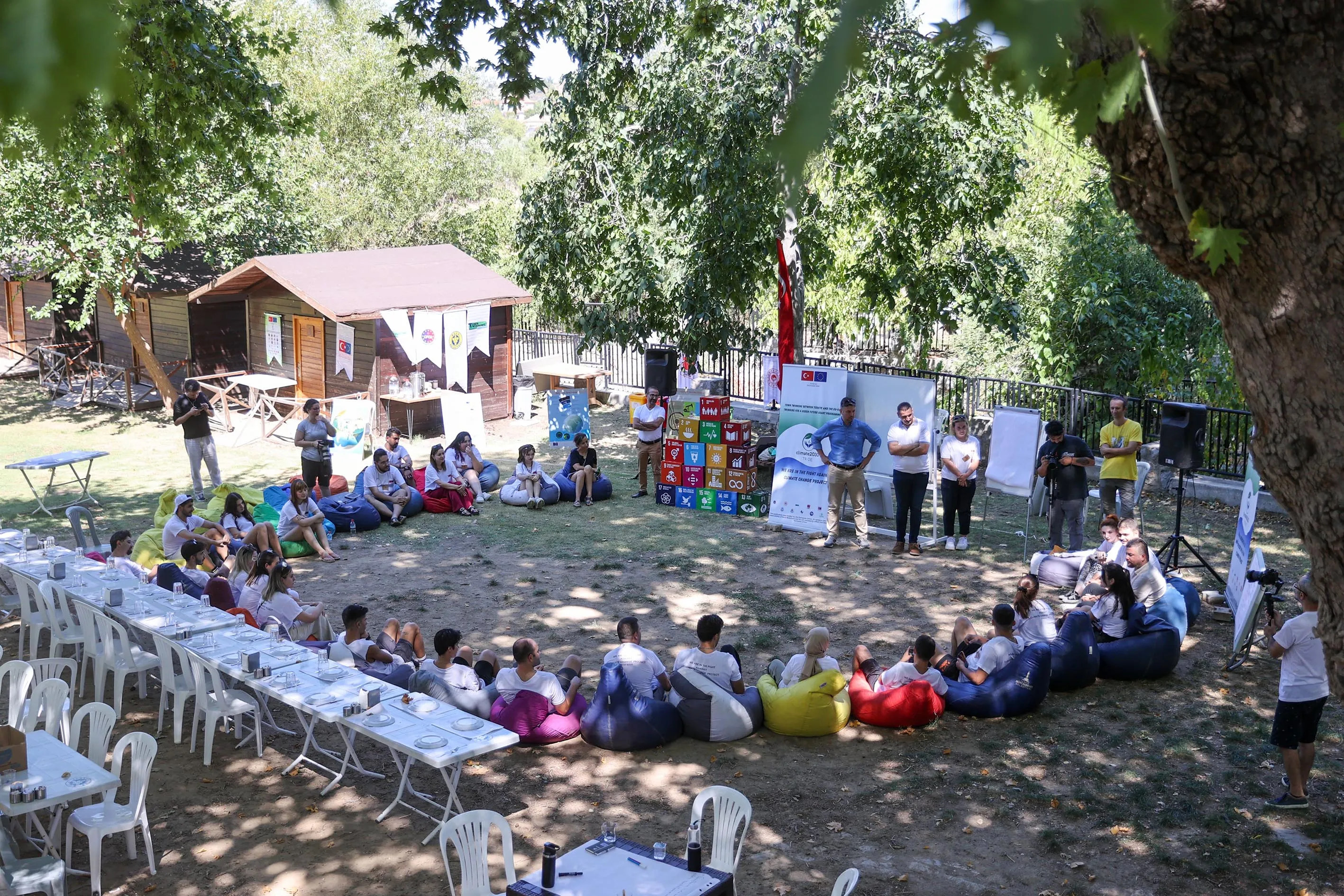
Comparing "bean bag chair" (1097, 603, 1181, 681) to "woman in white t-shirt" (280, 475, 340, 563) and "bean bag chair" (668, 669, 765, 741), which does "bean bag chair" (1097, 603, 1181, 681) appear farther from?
"woman in white t-shirt" (280, 475, 340, 563)

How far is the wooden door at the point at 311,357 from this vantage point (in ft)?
63.9

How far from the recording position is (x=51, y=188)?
17.5 meters

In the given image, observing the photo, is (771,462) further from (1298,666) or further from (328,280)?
(1298,666)

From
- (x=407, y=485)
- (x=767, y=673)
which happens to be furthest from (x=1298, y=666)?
(x=407, y=485)

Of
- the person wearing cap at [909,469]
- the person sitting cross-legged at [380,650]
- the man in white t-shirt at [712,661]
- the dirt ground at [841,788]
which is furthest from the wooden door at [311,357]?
the man in white t-shirt at [712,661]

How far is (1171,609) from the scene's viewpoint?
895 cm

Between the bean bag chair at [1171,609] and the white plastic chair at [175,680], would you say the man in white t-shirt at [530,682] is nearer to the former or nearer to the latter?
the white plastic chair at [175,680]

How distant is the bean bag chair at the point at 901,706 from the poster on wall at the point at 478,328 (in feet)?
40.6

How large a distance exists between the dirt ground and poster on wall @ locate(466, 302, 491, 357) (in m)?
8.45

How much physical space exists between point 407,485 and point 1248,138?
478 inches

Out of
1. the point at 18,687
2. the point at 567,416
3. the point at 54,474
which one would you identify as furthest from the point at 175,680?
the point at 567,416

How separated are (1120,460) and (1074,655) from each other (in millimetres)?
3784

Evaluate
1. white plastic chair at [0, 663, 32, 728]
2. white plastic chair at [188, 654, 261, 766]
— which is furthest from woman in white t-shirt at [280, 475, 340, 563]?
white plastic chair at [0, 663, 32, 728]

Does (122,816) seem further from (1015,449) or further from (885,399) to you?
(1015,449)
